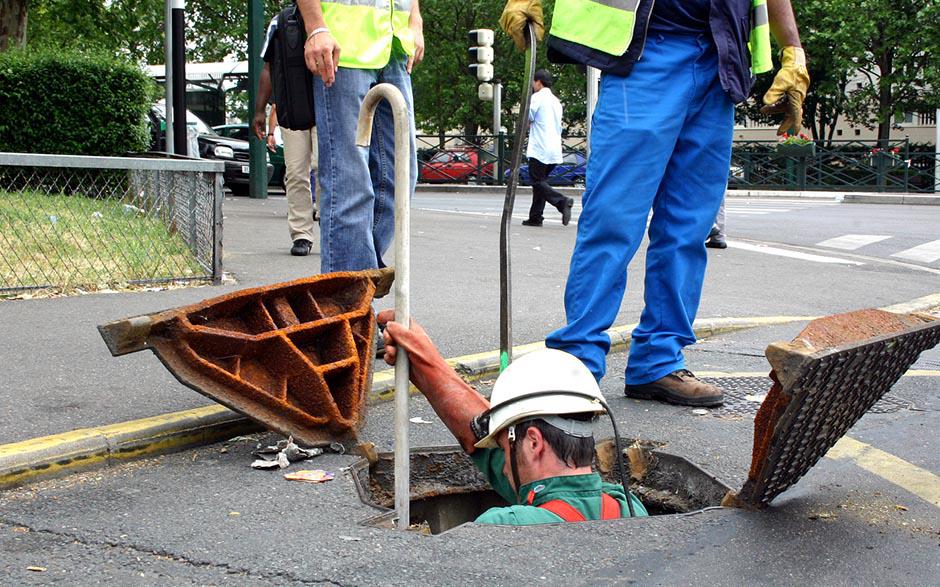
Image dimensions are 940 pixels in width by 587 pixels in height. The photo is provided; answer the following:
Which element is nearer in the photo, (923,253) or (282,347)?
(282,347)

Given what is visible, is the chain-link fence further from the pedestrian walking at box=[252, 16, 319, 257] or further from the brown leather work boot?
the brown leather work boot

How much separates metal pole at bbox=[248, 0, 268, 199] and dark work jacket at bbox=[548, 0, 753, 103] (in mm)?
12203

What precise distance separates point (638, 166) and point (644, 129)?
0.45 ft

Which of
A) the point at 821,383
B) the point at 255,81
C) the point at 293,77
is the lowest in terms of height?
the point at 821,383

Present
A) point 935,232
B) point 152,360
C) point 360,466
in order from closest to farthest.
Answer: point 360,466, point 152,360, point 935,232

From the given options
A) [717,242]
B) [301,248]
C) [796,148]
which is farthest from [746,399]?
[796,148]

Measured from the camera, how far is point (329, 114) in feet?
13.9

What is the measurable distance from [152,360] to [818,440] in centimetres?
289

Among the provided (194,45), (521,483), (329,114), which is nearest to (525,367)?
(521,483)

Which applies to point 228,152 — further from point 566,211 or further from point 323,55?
point 323,55

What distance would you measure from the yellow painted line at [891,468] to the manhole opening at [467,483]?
0.51m

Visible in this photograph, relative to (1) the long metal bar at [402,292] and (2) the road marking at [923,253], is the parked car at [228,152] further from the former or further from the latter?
(1) the long metal bar at [402,292]

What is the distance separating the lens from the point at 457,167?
31609 millimetres

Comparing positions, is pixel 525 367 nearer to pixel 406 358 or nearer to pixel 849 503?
pixel 406 358
